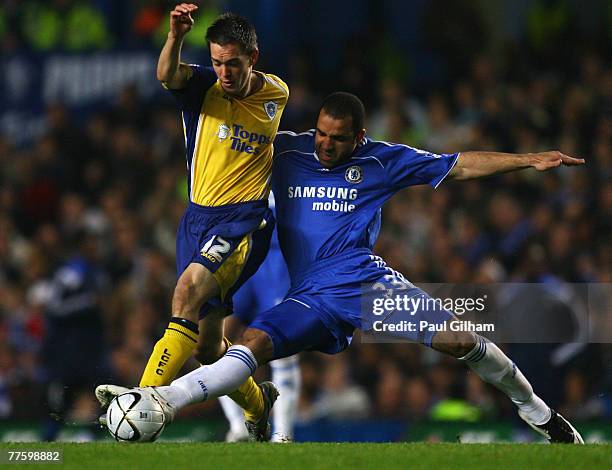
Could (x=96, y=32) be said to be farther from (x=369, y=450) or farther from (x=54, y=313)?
(x=369, y=450)

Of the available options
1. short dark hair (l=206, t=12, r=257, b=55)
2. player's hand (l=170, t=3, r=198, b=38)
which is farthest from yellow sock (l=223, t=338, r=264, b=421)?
player's hand (l=170, t=3, r=198, b=38)

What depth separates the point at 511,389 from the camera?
7480 mm

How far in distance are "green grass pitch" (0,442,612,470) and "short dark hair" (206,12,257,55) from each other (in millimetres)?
2141

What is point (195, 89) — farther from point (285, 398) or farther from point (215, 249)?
point (285, 398)

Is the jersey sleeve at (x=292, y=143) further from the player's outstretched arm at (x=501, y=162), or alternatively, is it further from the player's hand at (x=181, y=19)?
the player's hand at (x=181, y=19)

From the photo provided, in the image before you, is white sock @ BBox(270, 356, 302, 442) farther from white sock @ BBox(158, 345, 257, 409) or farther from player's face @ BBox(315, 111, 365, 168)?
player's face @ BBox(315, 111, 365, 168)

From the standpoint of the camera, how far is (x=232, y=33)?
7.02 m

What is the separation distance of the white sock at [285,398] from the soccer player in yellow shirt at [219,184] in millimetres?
963

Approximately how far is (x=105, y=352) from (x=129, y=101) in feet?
10.9

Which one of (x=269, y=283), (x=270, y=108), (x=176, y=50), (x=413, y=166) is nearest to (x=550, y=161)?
(x=413, y=166)

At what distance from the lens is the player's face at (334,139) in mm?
7383

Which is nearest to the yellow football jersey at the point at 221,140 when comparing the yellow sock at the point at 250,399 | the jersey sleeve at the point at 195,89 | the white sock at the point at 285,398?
the jersey sleeve at the point at 195,89

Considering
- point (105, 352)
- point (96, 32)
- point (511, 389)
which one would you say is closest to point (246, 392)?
point (511, 389)

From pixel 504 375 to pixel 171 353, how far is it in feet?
6.28
